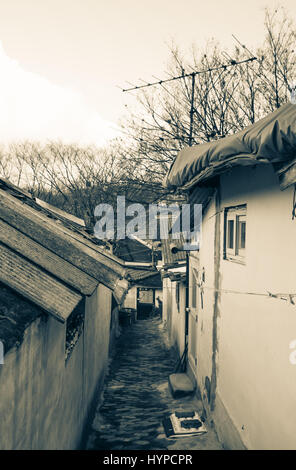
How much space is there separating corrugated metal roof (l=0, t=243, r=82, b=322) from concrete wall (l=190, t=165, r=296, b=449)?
238cm

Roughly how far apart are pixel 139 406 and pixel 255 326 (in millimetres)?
5487

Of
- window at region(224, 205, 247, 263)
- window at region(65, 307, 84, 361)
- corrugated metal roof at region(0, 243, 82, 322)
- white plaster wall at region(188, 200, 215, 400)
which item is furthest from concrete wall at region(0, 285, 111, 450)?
white plaster wall at region(188, 200, 215, 400)

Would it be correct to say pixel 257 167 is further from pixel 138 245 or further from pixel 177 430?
pixel 138 245

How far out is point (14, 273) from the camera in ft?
7.75

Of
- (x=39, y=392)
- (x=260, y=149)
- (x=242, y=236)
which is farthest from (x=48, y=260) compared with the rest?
(x=242, y=236)

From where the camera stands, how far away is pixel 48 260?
3.05m

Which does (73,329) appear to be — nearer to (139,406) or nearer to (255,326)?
(255,326)

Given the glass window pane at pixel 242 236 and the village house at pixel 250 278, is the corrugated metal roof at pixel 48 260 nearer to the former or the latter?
the village house at pixel 250 278

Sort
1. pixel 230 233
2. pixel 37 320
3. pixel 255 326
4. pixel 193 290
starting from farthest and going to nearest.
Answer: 1. pixel 193 290
2. pixel 230 233
3. pixel 255 326
4. pixel 37 320

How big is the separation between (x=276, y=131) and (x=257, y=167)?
1.98 metres

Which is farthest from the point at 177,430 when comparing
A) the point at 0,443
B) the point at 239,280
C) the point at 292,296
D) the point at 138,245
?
the point at 138,245

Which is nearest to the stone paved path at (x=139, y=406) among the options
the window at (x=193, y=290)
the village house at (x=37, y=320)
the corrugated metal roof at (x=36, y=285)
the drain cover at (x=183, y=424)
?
the drain cover at (x=183, y=424)

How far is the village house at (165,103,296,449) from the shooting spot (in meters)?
3.94

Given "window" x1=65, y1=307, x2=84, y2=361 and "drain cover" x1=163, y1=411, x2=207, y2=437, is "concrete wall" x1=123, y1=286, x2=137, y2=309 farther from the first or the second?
"window" x1=65, y1=307, x2=84, y2=361
